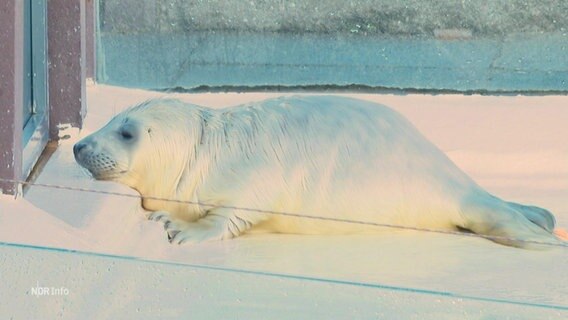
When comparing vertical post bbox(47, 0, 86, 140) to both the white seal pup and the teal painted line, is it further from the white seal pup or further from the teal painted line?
the teal painted line

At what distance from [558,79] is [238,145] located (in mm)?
2507

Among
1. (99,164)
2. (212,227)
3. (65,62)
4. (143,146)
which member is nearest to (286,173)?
(212,227)

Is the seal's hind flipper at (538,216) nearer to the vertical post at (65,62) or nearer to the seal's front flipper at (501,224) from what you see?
the seal's front flipper at (501,224)

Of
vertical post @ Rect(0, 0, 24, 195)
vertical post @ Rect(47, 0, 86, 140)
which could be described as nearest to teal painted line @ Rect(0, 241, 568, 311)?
vertical post @ Rect(0, 0, 24, 195)

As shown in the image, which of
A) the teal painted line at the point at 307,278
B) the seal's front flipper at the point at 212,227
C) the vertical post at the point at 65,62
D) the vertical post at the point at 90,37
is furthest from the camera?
the vertical post at the point at 90,37

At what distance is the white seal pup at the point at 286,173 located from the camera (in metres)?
3.75

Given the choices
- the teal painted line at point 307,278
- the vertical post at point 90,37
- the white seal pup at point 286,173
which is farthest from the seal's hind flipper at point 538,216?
the vertical post at point 90,37

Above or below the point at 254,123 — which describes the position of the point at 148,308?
below

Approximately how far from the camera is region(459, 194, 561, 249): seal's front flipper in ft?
12.3

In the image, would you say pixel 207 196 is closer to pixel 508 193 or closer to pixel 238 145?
pixel 238 145

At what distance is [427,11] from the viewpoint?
5.89 m

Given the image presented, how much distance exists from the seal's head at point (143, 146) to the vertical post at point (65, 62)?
3.08 feet

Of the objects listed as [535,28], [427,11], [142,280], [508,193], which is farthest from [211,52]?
[142,280]

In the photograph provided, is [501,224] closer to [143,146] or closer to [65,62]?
[143,146]
